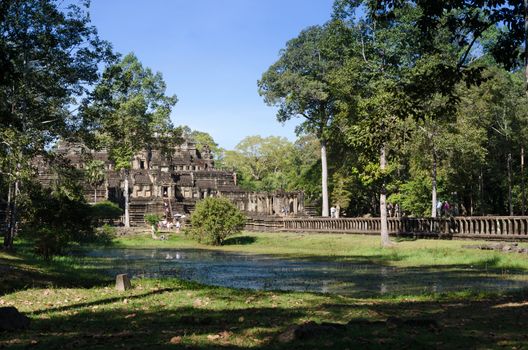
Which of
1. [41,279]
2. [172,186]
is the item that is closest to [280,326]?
[41,279]

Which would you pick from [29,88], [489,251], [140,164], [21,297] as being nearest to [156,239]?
[29,88]

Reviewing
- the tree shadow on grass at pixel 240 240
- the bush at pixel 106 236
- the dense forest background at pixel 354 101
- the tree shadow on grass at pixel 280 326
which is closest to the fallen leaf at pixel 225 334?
the tree shadow on grass at pixel 280 326

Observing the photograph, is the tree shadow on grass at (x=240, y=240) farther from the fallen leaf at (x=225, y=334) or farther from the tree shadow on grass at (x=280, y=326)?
the fallen leaf at (x=225, y=334)

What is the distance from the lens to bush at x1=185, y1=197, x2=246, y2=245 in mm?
46969

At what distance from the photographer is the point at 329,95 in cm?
6031

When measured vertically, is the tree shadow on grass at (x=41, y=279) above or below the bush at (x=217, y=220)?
below

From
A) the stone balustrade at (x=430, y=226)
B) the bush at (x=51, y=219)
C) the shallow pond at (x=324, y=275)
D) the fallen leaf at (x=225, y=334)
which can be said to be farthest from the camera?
the stone balustrade at (x=430, y=226)

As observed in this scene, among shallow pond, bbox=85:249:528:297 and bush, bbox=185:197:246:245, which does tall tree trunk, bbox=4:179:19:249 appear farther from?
bush, bbox=185:197:246:245

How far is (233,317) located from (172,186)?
289 feet

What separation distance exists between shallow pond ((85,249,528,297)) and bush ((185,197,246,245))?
46.8ft

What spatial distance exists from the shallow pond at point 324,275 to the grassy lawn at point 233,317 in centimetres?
329

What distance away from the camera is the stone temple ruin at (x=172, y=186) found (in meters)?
83.1

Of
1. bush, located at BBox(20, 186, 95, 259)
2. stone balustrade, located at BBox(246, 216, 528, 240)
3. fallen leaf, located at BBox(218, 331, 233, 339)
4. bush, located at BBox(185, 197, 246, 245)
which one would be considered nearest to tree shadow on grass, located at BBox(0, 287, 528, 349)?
fallen leaf, located at BBox(218, 331, 233, 339)

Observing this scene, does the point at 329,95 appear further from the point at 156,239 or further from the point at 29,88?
the point at 29,88
